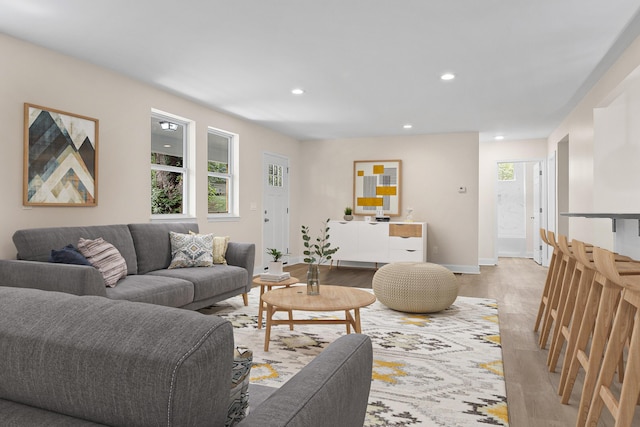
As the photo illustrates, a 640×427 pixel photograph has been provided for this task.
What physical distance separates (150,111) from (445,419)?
169 inches

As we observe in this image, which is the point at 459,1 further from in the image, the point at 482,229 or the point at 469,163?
the point at 482,229

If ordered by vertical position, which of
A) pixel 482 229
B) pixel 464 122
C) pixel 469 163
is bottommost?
pixel 482 229

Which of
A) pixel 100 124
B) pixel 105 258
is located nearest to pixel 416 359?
pixel 105 258

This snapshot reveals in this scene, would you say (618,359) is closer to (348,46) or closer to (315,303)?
(315,303)

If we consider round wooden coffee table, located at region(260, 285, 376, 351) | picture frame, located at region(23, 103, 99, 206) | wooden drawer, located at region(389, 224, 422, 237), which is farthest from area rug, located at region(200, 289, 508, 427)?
wooden drawer, located at region(389, 224, 422, 237)

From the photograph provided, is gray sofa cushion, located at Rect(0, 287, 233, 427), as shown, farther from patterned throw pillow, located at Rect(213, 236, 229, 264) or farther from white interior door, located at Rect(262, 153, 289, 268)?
white interior door, located at Rect(262, 153, 289, 268)

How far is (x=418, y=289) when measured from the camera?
421cm

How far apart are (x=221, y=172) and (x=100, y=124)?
2197 millimetres

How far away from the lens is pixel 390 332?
3697 mm

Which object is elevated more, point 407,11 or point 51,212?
point 407,11

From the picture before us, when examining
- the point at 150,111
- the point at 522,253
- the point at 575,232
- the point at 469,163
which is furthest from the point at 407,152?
the point at 150,111

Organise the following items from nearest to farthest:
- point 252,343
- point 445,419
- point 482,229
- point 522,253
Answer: point 445,419
point 252,343
point 482,229
point 522,253

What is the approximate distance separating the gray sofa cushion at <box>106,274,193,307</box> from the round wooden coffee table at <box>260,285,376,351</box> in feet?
2.46

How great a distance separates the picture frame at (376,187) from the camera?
796cm
